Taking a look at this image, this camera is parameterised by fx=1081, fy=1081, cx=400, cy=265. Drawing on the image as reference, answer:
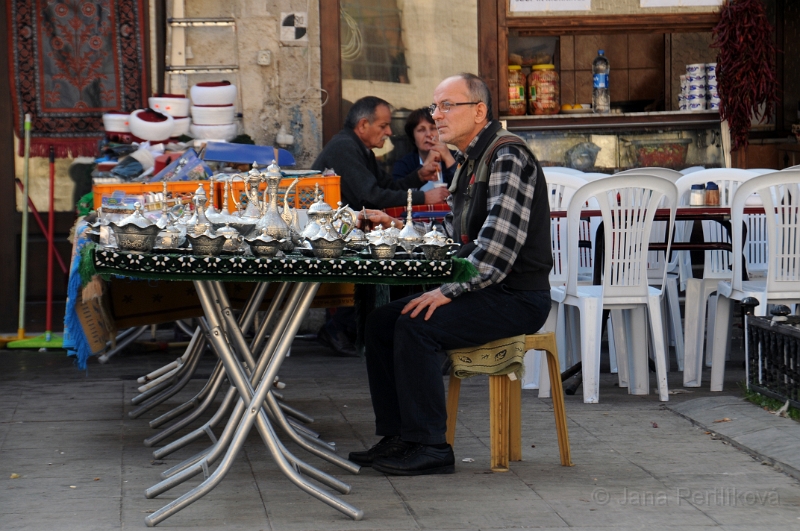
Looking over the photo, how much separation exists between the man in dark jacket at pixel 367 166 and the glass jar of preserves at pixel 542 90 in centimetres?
165

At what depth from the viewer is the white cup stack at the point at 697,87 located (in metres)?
8.52

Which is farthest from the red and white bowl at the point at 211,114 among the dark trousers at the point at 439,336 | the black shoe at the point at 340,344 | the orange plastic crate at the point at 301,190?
the dark trousers at the point at 439,336

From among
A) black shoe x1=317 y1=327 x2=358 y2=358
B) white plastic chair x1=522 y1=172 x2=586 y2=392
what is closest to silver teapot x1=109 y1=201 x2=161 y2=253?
white plastic chair x1=522 y1=172 x2=586 y2=392

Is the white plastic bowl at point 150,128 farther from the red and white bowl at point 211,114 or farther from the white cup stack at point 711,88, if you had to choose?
the white cup stack at point 711,88

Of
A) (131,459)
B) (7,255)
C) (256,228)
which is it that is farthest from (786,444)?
(7,255)

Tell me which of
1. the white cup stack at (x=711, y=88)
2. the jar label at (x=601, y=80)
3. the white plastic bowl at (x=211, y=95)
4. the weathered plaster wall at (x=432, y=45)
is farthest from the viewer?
the jar label at (x=601, y=80)

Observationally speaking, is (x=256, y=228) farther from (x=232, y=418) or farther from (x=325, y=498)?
(x=325, y=498)

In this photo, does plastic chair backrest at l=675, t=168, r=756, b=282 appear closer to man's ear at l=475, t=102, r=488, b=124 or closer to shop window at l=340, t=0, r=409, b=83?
shop window at l=340, t=0, r=409, b=83

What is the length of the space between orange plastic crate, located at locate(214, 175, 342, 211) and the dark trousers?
→ 1792 mm

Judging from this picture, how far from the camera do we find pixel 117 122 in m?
7.34

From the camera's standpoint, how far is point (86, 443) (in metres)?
5.03

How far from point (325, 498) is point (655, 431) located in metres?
2.02

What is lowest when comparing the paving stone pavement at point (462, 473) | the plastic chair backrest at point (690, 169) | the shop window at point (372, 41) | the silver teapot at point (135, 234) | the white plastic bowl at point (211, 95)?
the paving stone pavement at point (462, 473)

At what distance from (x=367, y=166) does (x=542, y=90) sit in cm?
213
